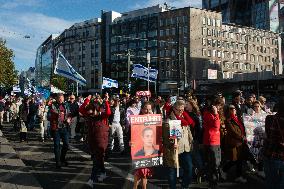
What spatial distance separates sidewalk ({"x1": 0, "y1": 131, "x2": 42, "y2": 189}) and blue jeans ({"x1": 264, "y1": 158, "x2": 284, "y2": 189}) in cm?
428

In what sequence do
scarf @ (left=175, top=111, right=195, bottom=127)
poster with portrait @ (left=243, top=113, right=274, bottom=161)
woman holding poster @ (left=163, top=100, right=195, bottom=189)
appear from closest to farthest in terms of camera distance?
woman holding poster @ (left=163, top=100, right=195, bottom=189) < scarf @ (left=175, top=111, right=195, bottom=127) < poster with portrait @ (left=243, top=113, right=274, bottom=161)

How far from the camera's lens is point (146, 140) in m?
7.38

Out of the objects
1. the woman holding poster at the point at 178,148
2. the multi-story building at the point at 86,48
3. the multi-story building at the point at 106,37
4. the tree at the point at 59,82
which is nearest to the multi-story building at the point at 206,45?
the multi-story building at the point at 106,37

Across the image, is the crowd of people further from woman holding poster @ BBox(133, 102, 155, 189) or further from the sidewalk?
the sidewalk

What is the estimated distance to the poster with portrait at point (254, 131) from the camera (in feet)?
32.3

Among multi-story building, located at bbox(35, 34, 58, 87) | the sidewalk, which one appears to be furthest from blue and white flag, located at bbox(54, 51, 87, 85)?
multi-story building, located at bbox(35, 34, 58, 87)

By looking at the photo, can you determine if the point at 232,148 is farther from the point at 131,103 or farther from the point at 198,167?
the point at 131,103

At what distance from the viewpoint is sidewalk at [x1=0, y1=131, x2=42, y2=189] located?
28.1 ft

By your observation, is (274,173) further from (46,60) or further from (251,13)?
(46,60)

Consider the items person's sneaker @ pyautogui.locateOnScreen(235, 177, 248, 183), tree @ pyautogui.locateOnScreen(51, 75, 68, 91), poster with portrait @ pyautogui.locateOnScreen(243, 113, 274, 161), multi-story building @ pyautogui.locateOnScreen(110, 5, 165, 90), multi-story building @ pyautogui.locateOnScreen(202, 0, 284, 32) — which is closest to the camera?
person's sneaker @ pyautogui.locateOnScreen(235, 177, 248, 183)

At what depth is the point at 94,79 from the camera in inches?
5197

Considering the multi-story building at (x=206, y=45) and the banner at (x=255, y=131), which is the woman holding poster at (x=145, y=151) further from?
the multi-story building at (x=206, y=45)

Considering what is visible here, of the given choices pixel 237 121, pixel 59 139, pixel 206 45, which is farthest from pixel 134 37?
pixel 237 121

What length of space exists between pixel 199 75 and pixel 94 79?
43.7 m
